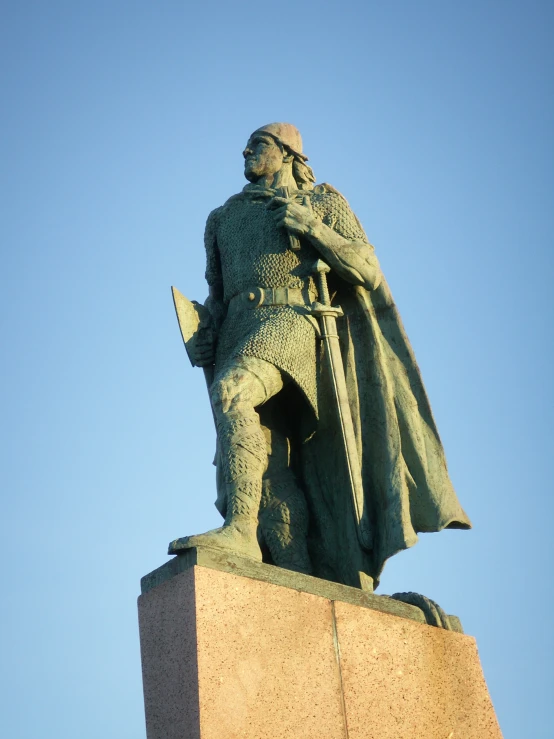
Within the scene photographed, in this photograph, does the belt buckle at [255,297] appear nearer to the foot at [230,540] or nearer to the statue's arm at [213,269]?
the statue's arm at [213,269]

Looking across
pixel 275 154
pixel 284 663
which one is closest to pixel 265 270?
pixel 275 154

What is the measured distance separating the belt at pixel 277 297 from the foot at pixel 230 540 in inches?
70.2

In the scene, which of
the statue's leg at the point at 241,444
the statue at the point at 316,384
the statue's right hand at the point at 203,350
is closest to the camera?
the statue's leg at the point at 241,444

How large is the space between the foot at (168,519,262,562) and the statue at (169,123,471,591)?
525 mm

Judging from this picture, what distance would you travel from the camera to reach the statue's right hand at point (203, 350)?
8.50 meters

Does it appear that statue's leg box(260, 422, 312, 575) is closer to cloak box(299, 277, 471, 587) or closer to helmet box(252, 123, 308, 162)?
cloak box(299, 277, 471, 587)

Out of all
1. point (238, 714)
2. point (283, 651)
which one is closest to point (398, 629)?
point (283, 651)

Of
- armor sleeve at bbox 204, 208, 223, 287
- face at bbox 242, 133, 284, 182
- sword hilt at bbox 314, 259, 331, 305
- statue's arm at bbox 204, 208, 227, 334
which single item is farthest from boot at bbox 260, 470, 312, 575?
face at bbox 242, 133, 284, 182

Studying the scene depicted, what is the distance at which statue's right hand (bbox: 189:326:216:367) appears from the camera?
850cm

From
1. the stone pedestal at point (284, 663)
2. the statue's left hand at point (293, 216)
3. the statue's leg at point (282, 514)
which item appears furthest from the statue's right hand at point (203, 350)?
the stone pedestal at point (284, 663)

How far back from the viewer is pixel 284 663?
20.9 feet

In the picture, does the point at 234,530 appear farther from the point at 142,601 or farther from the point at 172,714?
the point at 172,714

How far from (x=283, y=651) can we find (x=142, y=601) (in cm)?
86

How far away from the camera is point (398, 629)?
7102mm
